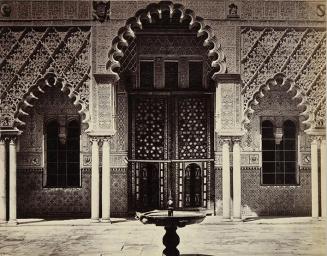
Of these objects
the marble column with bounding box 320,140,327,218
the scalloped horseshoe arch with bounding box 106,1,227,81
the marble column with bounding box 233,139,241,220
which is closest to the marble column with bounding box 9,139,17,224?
the scalloped horseshoe arch with bounding box 106,1,227,81

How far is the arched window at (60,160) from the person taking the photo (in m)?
12.5

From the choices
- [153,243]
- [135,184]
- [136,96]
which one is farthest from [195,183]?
[153,243]

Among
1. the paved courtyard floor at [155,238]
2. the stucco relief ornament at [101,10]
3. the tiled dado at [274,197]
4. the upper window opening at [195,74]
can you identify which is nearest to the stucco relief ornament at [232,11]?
the upper window opening at [195,74]

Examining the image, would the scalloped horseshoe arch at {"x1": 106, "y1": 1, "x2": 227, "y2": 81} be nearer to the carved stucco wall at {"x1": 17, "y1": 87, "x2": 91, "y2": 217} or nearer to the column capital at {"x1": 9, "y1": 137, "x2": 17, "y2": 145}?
the carved stucco wall at {"x1": 17, "y1": 87, "x2": 91, "y2": 217}

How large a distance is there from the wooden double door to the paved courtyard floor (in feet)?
4.18

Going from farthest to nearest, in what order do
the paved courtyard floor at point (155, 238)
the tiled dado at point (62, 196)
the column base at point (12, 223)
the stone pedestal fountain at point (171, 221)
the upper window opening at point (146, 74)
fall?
the upper window opening at point (146, 74)
the tiled dado at point (62, 196)
the column base at point (12, 223)
the paved courtyard floor at point (155, 238)
the stone pedestal fountain at point (171, 221)

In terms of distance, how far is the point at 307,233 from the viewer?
9617 millimetres

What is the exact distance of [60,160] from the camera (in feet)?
41.1

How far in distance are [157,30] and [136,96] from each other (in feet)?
5.33

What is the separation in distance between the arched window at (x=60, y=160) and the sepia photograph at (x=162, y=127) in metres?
0.02

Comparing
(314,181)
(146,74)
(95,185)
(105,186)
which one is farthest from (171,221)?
(146,74)

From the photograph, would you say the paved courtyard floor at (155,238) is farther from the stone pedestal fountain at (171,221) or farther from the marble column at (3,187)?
the stone pedestal fountain at (171,221)

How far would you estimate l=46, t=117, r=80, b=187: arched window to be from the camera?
12.5 metres

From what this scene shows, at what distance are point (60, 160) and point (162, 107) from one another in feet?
8.86
